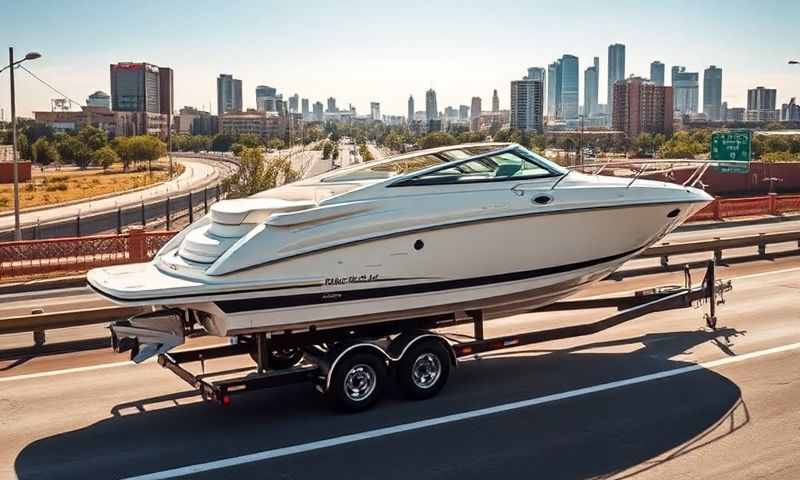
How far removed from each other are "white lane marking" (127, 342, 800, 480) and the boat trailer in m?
0.63

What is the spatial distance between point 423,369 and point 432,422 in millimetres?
856

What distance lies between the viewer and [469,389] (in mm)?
9703

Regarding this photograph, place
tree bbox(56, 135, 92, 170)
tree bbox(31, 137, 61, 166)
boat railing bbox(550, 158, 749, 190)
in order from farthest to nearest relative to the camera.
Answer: tree bbox(56, 135, 92, 170) < tree bbox(31, 137, 61, 166) < boat railing bbox(550, 158, 749, 190)

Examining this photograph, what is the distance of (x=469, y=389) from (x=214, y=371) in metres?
3.22

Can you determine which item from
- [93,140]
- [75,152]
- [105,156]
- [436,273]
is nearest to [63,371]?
[436,273]

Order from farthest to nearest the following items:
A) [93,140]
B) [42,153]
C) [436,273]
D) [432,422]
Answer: [93,140]
[42,153]
[436,273]
[432,422]

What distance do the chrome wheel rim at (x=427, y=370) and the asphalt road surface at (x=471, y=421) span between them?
0.23 metres

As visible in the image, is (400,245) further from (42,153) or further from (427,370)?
(42,153)

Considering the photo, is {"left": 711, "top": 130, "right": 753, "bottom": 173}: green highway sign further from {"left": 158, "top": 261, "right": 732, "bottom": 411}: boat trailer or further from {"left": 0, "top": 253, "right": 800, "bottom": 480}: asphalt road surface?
{"left": 158, "top": 261, "right": 732, "bottom": 411}: boat trailer

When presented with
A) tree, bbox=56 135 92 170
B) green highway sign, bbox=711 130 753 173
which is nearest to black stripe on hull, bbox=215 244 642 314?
green highway sign, bbox=711 130 753 173

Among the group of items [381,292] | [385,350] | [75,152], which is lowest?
[385,350]

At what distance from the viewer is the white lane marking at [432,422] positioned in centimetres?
736

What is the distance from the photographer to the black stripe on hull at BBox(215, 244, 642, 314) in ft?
28.1

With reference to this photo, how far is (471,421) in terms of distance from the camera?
28.0 ft
